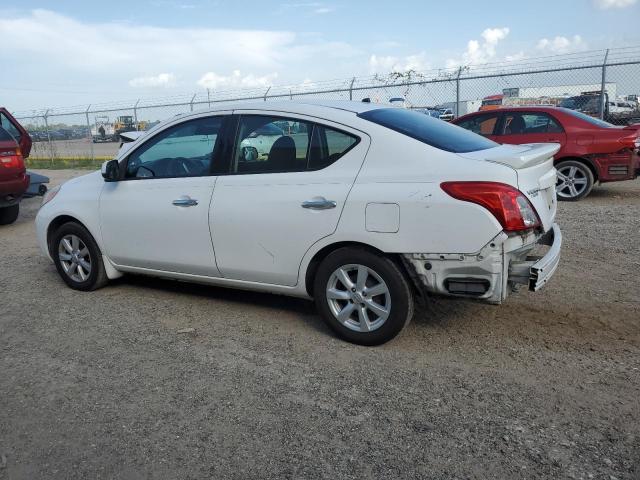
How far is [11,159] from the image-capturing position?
860cm

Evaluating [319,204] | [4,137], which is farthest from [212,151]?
→ [4,137]

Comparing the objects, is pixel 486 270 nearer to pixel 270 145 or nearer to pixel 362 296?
pixel 362 296

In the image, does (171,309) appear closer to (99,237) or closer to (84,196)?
(99,237)

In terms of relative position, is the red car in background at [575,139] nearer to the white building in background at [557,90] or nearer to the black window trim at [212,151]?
the white building in background at [557,90]

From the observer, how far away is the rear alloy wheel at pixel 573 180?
30.8ft

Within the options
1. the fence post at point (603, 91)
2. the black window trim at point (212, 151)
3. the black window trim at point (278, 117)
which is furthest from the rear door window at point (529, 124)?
the black window trim at point (212, 151)

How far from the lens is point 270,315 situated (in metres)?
4.79

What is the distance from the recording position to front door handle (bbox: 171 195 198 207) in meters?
4.61

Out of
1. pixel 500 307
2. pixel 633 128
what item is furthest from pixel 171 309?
pixel 633 128

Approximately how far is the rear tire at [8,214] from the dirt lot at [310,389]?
4.70 metres

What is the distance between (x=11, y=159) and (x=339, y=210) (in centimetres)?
662

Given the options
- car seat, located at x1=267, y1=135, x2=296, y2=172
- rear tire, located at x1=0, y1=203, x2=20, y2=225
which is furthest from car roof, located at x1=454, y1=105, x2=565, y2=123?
rear tire, located at x1=0, y1=203, x2=20, y2=225

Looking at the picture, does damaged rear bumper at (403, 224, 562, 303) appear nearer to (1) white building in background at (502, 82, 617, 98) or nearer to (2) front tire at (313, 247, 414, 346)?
(2) front tire at (313, 247, 414, 346)

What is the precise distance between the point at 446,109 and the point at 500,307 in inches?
498
